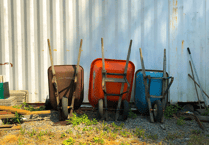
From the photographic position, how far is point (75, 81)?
10.1 feet

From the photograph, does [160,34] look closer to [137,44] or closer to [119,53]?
[137,44]

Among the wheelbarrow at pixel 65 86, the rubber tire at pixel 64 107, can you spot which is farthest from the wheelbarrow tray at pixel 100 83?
the rubber tire at pixel 64 107

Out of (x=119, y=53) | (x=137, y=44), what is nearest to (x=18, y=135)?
(x=119, y=53)

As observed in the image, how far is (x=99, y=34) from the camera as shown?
395cm

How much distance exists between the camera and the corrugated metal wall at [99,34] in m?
3.87

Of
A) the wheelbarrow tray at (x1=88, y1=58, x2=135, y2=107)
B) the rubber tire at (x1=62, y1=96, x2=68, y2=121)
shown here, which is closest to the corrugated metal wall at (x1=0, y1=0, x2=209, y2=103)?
the wheelbarrow tray at (x1=88, y1=58, x2=135, y2=107)

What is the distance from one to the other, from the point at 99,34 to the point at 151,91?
2001mm

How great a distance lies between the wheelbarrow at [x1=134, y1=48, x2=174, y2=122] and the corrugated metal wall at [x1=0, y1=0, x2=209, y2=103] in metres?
0.53

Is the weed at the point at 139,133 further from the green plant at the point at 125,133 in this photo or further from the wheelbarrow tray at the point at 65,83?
the wheelbarrow tray at the point at 65,83

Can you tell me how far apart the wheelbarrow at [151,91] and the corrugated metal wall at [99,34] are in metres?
0.53

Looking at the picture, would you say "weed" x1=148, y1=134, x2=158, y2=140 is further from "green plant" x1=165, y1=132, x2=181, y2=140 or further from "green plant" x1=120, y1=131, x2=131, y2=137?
"green plant" x1=120, y1=131, x2=131, y2=137

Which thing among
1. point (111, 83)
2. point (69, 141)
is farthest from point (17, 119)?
point (111, 83)

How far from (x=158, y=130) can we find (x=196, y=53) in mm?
2558

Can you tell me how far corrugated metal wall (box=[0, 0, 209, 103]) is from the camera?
3.87 meters
